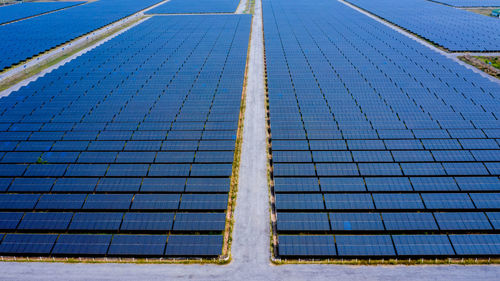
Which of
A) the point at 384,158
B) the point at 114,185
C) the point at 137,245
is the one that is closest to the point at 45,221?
the point at 114,185

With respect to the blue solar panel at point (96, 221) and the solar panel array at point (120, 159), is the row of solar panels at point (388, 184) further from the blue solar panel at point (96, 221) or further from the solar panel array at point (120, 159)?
the blue solar panel at point (96, 221)

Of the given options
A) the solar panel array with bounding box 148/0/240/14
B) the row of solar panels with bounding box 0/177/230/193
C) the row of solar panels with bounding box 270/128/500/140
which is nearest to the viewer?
the row of solar panels with bounding box 0/177/230/193

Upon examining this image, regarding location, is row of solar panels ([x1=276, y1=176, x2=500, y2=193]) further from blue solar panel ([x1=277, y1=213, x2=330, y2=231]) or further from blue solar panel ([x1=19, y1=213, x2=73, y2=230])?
blue solar panel ([x1=19, y1=213, x2=73, y2=230])

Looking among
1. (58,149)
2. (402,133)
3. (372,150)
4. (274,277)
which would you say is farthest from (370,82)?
(58,149)

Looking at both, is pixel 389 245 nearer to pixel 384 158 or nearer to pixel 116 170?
pixel 384 158

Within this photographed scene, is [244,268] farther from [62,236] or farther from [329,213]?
[62,236]

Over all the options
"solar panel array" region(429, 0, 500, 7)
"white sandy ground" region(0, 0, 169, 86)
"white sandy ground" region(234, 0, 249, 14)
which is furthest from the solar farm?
"solar panel array" region(429, 0, 500, 7)
